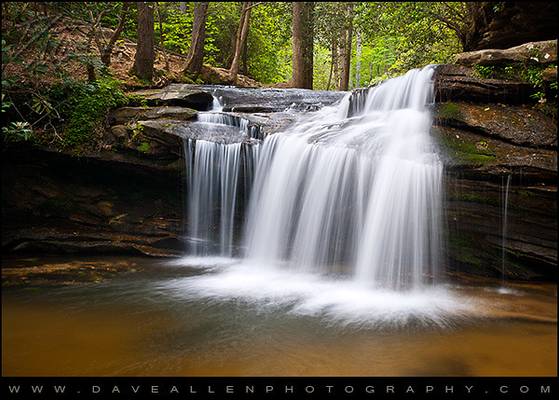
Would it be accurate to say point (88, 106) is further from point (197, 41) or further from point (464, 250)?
point (464, 250)

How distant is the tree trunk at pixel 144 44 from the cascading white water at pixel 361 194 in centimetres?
444

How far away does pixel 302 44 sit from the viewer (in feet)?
47.3

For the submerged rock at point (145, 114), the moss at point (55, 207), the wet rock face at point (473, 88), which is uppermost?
the wet rock face at point (473, 88)

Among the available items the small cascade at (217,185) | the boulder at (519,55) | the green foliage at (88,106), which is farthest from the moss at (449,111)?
the green foliage at (88,106)

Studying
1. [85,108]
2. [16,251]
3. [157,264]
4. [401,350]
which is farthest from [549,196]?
[16,251]

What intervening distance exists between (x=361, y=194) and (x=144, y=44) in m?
6.99

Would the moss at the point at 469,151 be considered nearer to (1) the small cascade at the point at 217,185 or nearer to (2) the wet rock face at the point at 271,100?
(1) the small cascade at the point at 217,185

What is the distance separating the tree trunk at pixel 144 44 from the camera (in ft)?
32.9

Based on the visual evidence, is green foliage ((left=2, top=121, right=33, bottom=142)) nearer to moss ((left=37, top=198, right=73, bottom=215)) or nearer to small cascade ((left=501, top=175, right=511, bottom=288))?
moss ((left=37, top=198, right=73, bottom=215))

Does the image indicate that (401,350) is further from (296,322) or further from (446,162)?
(446,162)

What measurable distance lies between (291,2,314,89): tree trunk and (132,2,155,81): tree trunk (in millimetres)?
5631

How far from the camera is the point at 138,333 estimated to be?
4281 millimetres

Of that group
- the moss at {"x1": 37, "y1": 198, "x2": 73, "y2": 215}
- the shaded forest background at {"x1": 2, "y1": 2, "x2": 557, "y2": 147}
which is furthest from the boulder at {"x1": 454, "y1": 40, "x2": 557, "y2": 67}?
the moss at {"x1": 37, "y1": 198, "x2": 73, "y2": 215}

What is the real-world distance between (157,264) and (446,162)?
4977 millimetres
